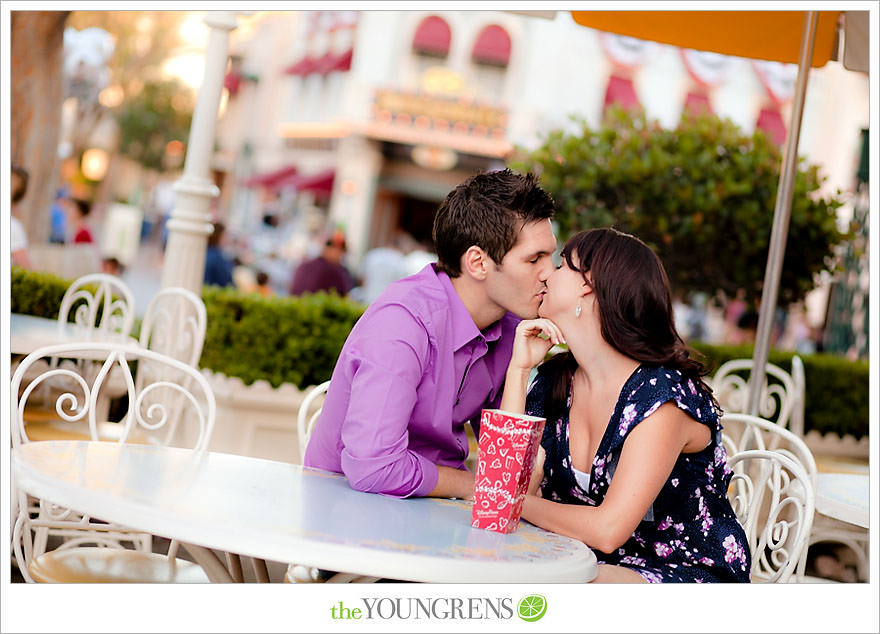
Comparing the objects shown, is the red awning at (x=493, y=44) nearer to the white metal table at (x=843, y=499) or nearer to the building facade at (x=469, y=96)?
the building facade at (x=469, y=96)

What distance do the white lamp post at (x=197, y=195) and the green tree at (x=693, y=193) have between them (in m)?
2.10

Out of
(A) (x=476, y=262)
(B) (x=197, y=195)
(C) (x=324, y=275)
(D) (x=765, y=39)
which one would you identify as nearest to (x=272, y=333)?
(B) (x=197, y=195)

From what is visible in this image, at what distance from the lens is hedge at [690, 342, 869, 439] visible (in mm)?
6344

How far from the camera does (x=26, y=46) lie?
24.1ft

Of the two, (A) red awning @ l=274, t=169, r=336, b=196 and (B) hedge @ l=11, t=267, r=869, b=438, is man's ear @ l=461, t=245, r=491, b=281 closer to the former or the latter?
(B) hedge @ l=11, t=267, r=869, b=438

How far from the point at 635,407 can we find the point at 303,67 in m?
27.7

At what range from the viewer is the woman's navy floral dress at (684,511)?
7.47ft

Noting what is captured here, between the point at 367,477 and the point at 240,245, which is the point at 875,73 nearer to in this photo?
the point at 367,477

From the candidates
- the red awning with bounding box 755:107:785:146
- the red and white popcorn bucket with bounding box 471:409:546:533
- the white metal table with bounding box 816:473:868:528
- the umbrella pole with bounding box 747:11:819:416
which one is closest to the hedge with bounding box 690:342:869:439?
the umbrella pole with bounding box 747:11:819:416

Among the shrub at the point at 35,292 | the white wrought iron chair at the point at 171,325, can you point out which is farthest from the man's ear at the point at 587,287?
the shrub at the point at 35,292

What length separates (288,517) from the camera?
1.76 meters

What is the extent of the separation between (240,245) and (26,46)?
45.2 feet

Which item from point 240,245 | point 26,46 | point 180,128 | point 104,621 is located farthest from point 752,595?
point 180,128

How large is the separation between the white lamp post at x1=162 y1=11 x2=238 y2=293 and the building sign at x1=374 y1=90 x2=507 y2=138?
1970 cm
